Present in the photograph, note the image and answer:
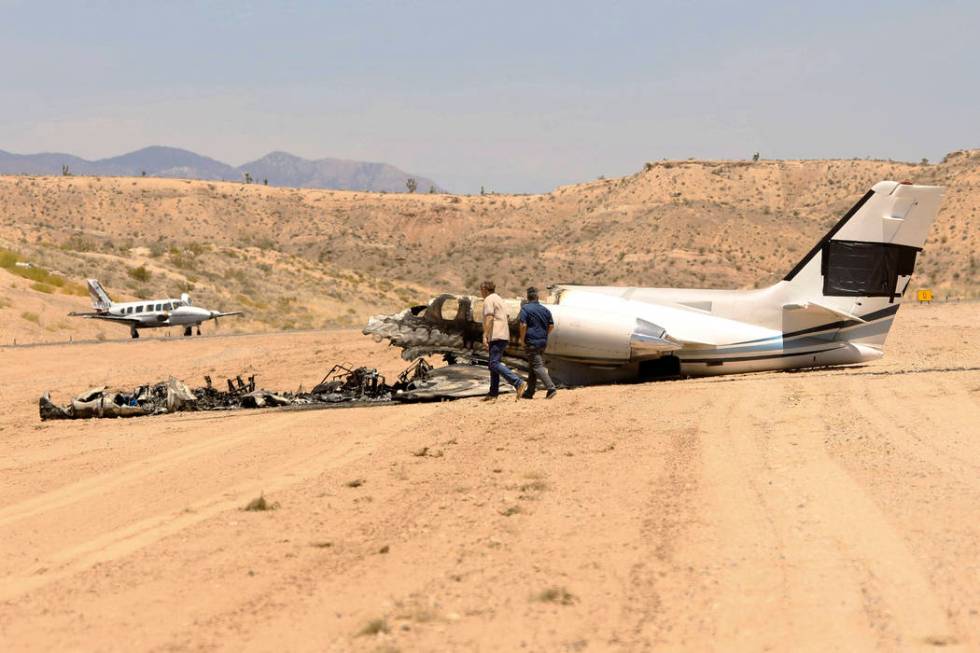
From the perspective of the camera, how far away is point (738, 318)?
19.0m

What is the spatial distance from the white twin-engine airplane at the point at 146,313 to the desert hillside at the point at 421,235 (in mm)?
3223

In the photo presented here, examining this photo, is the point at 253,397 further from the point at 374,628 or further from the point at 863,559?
the point at 863,559

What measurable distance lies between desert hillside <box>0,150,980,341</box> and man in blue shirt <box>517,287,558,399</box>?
115 feet

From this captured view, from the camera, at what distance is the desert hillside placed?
204 feet

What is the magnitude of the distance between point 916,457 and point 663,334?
8165 mm

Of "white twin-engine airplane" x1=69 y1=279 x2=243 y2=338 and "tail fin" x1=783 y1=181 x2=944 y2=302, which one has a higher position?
"tail fin" x1=783 y1=181 x2=944 y2=302

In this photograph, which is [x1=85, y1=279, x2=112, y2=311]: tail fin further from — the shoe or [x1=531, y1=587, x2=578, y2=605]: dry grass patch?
[x1=531, y1=587, x2=578, y2=605]: dry grass patch

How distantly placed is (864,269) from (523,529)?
527 inches

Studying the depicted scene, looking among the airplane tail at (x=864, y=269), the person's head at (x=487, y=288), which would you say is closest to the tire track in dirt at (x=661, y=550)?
the person's head at (x=487, y=288)

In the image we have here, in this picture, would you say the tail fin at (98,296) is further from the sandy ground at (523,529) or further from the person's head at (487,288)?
the person's head at (487,288)

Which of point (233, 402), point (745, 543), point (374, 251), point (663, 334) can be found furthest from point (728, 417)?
point (374, 251)

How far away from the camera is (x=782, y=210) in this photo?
359 feet

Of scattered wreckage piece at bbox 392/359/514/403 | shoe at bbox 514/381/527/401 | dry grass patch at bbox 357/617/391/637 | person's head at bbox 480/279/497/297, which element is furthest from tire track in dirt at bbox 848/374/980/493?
scattered wreckage piece at bbox 392/359/514/403

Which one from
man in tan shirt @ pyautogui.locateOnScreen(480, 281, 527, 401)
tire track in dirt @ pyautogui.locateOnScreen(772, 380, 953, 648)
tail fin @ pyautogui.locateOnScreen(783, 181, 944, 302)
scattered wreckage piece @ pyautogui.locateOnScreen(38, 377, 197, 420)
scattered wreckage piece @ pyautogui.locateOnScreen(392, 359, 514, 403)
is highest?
tail fin @ pyautogui.locateOnScreen(783, 181, 944, 302)
